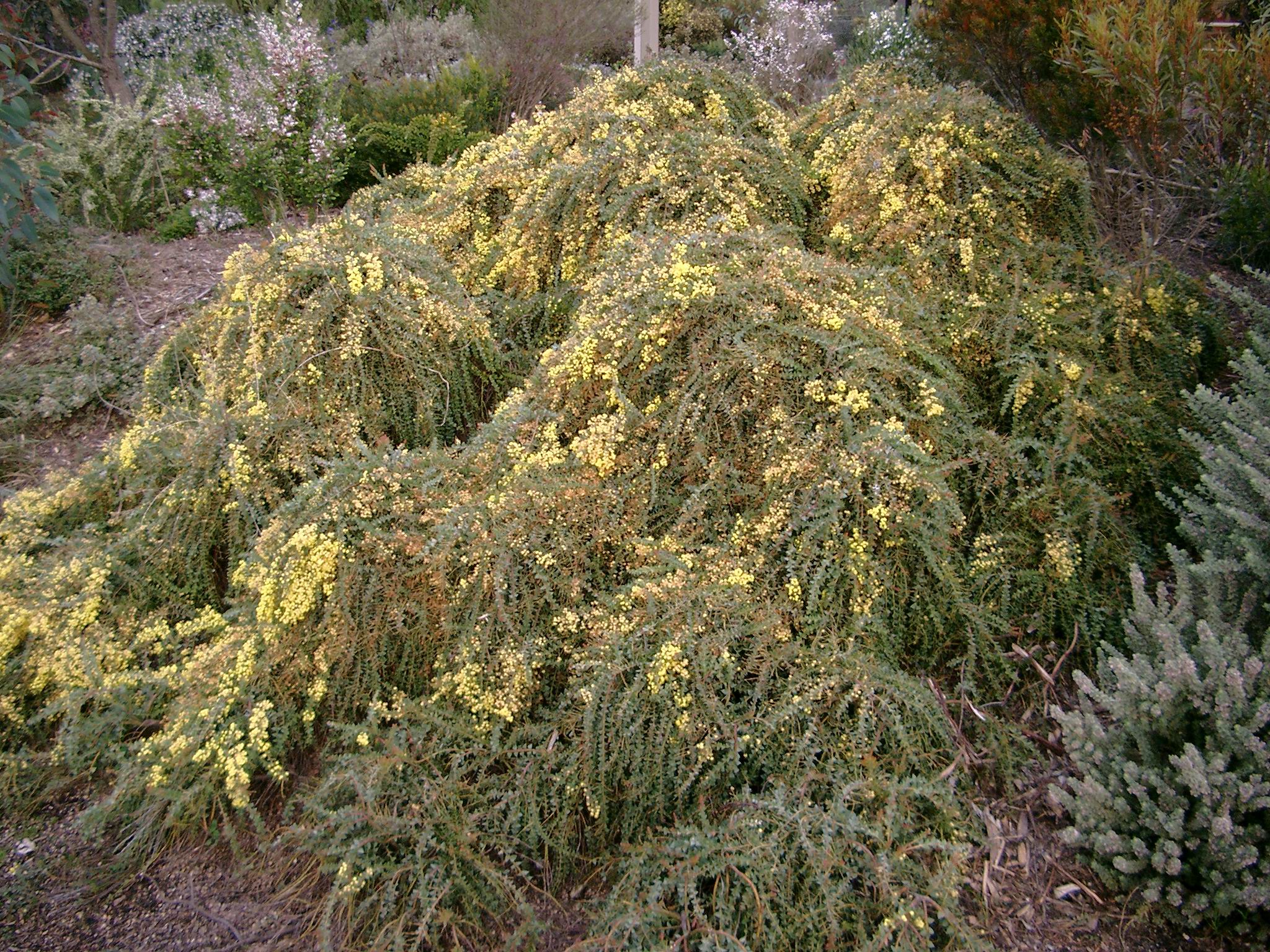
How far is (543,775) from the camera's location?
93.9 inches

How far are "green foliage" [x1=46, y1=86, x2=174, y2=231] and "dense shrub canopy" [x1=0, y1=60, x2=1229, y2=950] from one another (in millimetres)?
2090

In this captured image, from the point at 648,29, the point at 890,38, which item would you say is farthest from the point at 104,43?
the point at 890,38

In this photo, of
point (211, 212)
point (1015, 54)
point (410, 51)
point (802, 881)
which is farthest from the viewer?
point (410, 51)

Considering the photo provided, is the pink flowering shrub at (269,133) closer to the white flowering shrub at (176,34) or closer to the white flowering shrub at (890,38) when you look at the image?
the white flowering shrub at (176,34)

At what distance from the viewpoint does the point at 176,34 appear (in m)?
8.88

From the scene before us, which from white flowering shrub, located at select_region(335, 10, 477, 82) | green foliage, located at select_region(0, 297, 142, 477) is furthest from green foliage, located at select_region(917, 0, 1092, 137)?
green foliage, located at select_region(0, 297, 142, 477)

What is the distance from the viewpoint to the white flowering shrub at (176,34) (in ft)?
26.5

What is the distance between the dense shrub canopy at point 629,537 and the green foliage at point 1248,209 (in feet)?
1.36

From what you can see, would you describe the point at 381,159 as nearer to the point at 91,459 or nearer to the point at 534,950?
the point at 91,459

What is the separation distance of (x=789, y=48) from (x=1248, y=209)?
528 centimetres

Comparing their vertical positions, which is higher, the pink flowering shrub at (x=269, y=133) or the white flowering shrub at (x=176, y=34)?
the white flowering shrub at (x=176, y=34)

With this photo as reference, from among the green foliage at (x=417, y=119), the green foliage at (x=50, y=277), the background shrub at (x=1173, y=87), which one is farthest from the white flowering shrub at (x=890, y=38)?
the green foliage at (x=50, y=277)

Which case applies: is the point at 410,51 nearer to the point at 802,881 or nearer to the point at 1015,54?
the point at 1015,54

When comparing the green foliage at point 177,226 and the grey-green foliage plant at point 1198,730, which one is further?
the green foliage at point 177,226
